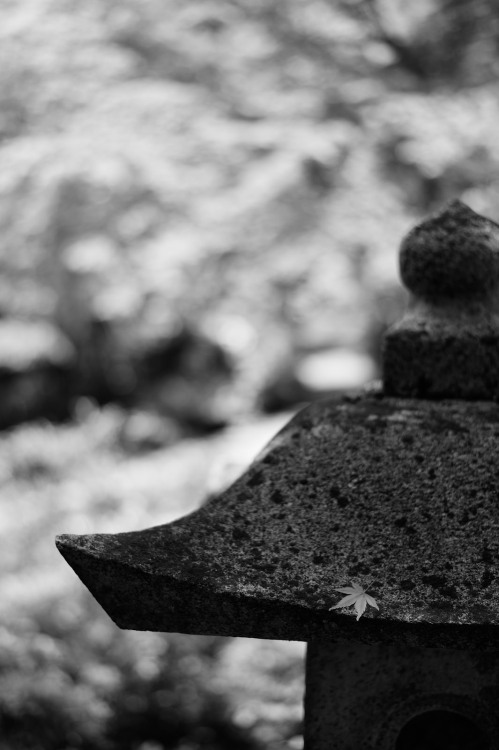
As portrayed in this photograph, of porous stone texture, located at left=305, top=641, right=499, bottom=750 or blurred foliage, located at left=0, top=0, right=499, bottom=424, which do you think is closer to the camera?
porous stone texture, located at left=305, top=641, right=499, bottom=750

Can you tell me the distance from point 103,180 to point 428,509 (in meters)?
6.44

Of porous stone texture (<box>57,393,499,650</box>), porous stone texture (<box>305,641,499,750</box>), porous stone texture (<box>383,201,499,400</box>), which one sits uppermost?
porous stone texture (<box>383,201,499,400</box>)

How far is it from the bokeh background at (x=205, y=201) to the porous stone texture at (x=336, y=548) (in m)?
4.22

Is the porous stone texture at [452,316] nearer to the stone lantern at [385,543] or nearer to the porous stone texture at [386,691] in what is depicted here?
the stone lantern at [385,543]

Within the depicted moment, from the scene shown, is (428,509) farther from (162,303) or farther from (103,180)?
(103,180)

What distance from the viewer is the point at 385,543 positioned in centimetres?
111

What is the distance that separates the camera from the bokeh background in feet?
20.7

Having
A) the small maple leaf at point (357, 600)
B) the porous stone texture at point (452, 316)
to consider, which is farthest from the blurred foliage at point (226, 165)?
the small maple leaf at point (357, 600)

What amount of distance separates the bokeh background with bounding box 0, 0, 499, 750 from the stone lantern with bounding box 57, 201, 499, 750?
4.08 metres

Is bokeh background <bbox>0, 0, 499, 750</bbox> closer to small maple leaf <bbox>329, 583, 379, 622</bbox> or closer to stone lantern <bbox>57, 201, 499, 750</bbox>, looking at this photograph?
stone lantern <bbox>57, 201, 499, 750</bbox>

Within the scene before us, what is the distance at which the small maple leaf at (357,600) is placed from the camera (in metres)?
1.02

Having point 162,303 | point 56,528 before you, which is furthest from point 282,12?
point 56,528

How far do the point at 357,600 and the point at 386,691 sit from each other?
418 mm

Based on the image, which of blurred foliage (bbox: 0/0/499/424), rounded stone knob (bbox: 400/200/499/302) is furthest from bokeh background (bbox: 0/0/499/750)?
rounded stone knob (bbox: 400/200/499/302)
